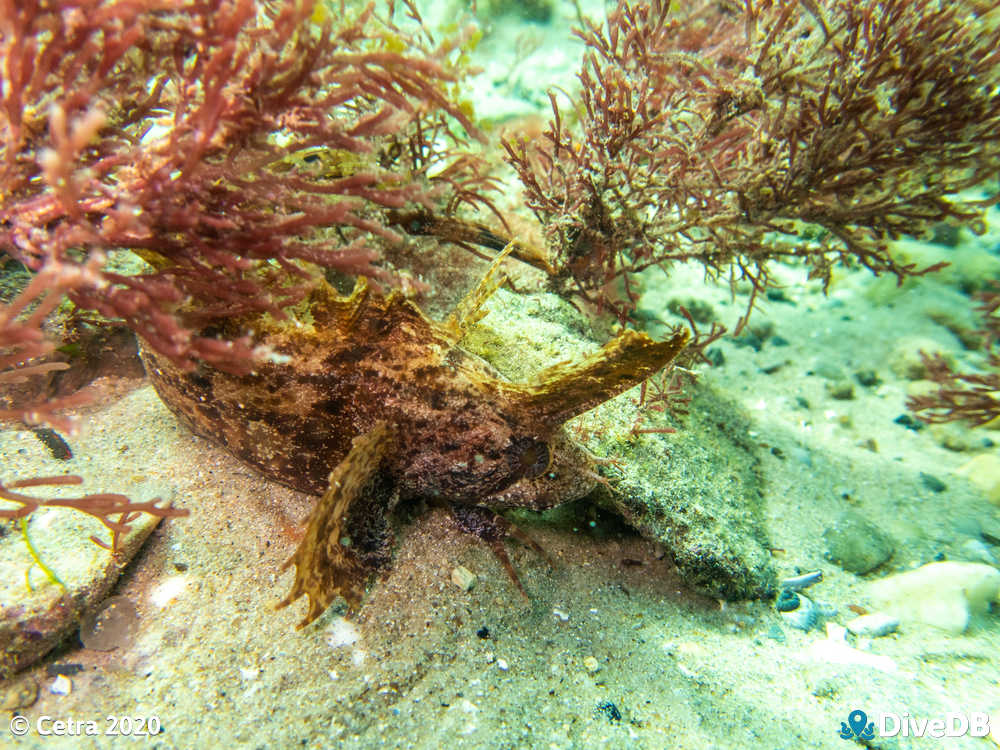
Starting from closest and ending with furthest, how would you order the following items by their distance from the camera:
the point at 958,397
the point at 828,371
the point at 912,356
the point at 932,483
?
the point at 932,483
the point at 958,397
the point at 828,371
the point at 912,356

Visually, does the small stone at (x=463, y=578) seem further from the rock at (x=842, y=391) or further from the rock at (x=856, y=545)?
the rock at (x=842, y=391)

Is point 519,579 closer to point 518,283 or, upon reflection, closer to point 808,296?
point 518,283

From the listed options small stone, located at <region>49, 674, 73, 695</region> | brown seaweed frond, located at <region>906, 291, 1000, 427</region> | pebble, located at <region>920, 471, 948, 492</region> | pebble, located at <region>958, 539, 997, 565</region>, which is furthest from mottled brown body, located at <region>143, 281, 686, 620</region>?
brown seaweed frond, located at <region>906, 291, 1000, 427</region>

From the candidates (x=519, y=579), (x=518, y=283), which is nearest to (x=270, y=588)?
(x=519, y=579)

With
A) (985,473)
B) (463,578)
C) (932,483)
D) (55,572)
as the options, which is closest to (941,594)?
(932,483)

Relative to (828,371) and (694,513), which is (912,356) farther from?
(694,513)

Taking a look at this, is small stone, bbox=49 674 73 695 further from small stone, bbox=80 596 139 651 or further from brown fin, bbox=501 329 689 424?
brown fin, bbox=501 329 689 424
